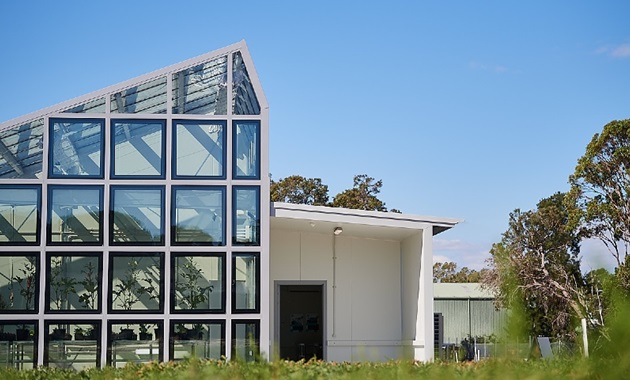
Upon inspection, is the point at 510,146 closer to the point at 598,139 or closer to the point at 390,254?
the point at 390,254

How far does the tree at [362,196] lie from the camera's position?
→ 4494 centimetres

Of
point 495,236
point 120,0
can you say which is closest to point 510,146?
point 120,0

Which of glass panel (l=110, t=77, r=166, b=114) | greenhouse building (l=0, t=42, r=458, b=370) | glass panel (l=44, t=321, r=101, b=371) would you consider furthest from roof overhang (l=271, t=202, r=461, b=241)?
glass panel (l=44, t=321, r=101, b=371)

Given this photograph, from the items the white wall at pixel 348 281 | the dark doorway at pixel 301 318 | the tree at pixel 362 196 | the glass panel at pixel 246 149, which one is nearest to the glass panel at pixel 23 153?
the glass panel at pixel 246 149

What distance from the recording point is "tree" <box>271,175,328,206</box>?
151ft

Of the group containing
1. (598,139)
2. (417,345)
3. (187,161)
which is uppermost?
(598,139)

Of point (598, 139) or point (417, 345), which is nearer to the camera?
point (417, 345)

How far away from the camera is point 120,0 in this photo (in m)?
21.0

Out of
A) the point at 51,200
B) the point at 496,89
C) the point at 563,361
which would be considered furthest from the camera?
the point at 496,89

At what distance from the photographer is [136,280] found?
15328 millimetres

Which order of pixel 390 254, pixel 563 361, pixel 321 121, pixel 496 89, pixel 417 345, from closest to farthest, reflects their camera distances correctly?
pixel 563 361, pixel 417 345, pixel 390 254, pixel 496 89, pixel 321 121

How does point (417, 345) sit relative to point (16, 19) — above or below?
below

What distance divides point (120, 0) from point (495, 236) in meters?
19.6

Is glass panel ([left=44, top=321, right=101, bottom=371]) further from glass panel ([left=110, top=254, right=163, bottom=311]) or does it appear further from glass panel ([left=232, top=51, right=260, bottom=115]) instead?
glass panel ([left=232, top=51, right=260, bottom=115])
